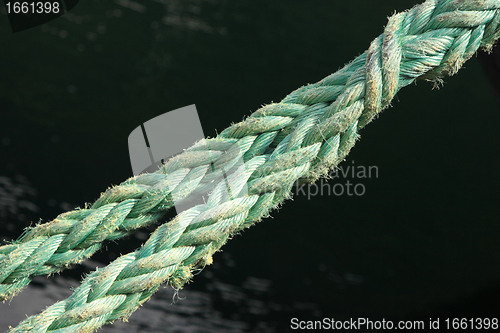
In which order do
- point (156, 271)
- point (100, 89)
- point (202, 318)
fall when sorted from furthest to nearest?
point (100, 89) → point (202, 318) → point (156, 271)

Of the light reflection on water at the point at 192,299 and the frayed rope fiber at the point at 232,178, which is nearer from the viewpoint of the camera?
the frayed rope fiber at the point at 232,178

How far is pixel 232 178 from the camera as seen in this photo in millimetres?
387

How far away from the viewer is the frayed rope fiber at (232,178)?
37 cm

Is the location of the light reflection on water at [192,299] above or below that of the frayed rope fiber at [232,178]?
below

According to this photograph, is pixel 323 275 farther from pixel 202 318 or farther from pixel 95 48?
pixel 95 48

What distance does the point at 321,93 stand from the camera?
0.40 meters

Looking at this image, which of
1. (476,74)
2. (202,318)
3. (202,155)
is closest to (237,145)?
(202,155)

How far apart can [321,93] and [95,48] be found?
1.30 meters

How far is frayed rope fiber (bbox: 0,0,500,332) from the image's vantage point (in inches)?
14.7

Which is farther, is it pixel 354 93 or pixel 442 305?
pixel 442 305

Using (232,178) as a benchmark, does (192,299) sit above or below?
below

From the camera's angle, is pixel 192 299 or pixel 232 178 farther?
pixel 192 299

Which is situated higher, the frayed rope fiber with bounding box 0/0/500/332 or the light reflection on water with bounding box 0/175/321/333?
the frayed rope fiber with bounding box 0/0/500/332

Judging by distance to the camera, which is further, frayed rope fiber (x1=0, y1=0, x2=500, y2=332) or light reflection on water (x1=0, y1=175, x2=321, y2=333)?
light reflection on water (x1=0, y1=175, x2=321, y2=333)
